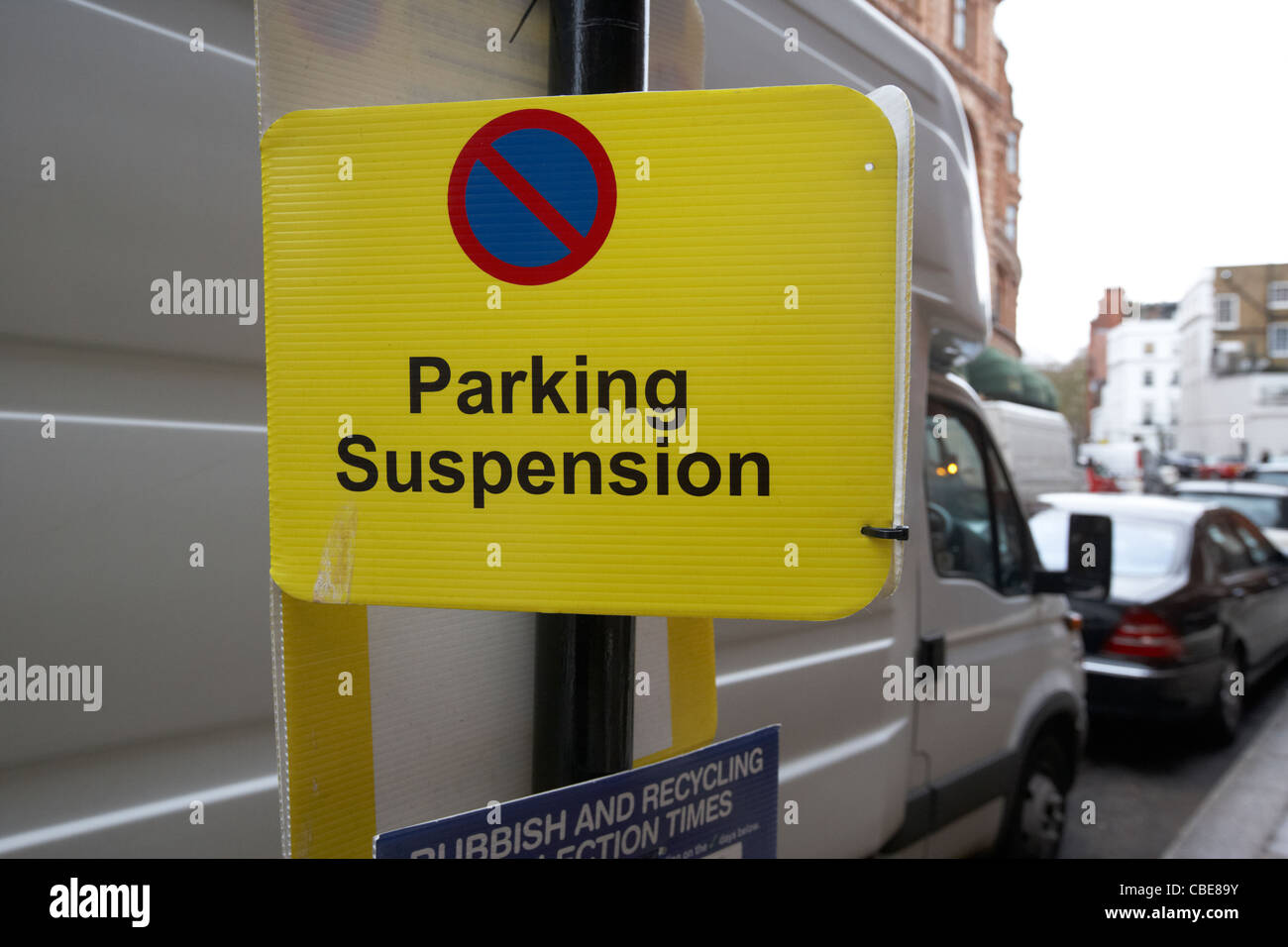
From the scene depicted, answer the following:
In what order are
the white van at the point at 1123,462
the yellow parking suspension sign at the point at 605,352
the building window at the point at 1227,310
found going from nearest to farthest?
the yellow parking suspension sign at the point at 605,352 < the white van at the point at 1123,462 < the building window at the point at 1227,310

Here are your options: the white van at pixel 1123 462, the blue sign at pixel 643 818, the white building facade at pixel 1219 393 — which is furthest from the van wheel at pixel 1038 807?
the white building facade at pixel 1219 393

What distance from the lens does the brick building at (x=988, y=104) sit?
21.9m

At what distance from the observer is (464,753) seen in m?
1.39

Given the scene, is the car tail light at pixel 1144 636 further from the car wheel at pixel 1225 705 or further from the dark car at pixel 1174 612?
the car wheel at pixel 1225 705

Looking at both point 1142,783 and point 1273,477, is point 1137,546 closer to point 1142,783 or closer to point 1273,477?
point 1142,783

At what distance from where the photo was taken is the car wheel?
20.2 ft

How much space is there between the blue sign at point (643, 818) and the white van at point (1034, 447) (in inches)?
531

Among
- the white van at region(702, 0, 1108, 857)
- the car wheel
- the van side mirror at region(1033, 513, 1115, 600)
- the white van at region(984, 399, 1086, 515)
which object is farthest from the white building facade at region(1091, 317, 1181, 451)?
the van side mirror at region(1033, 513, 1115, 600)

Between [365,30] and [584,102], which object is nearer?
[584,102]

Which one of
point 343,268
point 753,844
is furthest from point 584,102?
point 753,844

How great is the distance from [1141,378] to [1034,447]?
62.0 meters

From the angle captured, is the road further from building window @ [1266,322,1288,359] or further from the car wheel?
building window @ [1266,322,1288,359]
